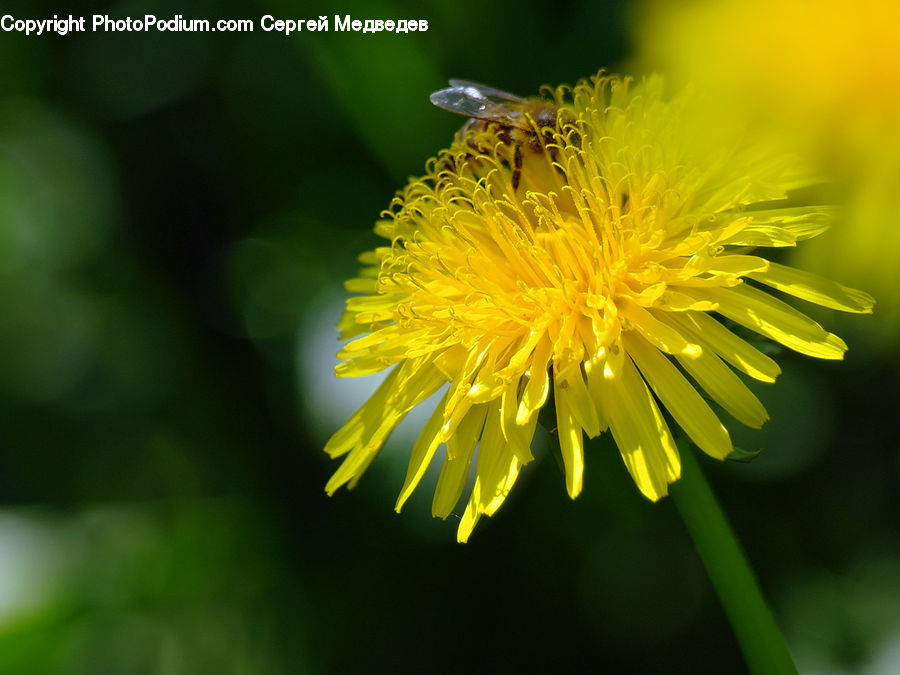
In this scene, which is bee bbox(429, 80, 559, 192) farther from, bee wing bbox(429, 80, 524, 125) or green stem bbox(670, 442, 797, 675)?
green stem bbox(670, 442, 797, 675)

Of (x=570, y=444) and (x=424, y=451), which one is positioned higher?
(x=570, y=444)

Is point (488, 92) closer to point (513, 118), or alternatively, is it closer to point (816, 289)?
point (513, 118)

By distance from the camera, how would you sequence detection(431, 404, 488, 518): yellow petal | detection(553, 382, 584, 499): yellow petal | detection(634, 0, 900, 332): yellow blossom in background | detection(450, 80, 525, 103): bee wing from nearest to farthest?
detection(634, 0, 900, 332): yellow blossom in background < detection(553, 382, 584, 499): yellow petal < detection(431, 404, 488, 518): yellow petal < detection(450, 80, 525, 103): bee wing

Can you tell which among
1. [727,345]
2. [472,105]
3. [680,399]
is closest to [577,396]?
[680,399]

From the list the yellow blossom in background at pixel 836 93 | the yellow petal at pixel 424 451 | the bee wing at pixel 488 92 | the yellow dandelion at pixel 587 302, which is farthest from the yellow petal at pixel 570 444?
the bee wing at pixel 488 92

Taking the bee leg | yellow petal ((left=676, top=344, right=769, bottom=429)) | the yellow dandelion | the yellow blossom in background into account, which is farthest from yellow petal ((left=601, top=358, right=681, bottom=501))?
the bee leg

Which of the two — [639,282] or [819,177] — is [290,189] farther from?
[819,177]
